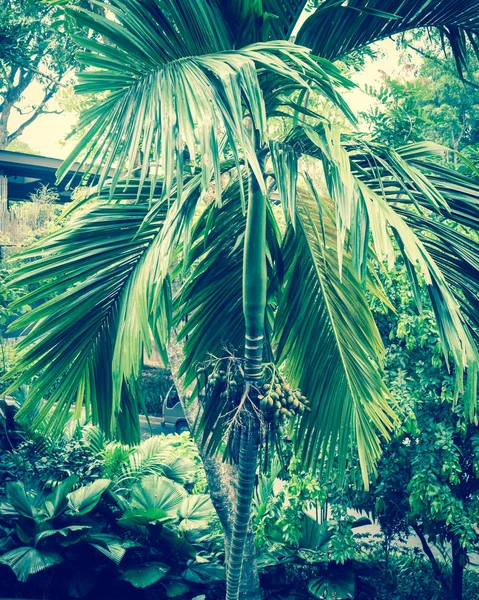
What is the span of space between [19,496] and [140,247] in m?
3.75

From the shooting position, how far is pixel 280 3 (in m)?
2.63

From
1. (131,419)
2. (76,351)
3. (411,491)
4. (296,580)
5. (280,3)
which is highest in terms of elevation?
(280,3)

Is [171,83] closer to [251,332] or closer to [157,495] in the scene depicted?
[251,332]

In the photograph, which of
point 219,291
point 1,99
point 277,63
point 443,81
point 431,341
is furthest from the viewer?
point 1,99

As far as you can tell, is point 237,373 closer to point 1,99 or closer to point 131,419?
point 131,419

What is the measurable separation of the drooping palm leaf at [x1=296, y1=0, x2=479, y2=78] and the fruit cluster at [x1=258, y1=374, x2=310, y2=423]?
1637 mm

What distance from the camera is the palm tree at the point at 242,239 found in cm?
208

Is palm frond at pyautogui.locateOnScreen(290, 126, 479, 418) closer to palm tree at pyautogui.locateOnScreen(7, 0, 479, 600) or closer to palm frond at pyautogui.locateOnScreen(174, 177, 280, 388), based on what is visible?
palm tree at pyautogui.locateOnScreen(7, 0, 479, 600)

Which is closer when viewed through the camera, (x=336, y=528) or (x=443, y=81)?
(x=336, y=528)

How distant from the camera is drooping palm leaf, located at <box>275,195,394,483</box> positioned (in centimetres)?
303

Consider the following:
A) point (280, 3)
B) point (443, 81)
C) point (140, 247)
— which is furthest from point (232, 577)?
point (443, 81)

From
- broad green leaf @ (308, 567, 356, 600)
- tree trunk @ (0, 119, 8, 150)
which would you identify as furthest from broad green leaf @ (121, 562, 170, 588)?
tree trunk @ (0, 119, 8, 150)

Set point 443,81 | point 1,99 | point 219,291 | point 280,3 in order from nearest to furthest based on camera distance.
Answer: point 280,3 < point 219,291 < point 443,81 < point 1,99

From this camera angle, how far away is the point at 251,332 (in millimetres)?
2885
